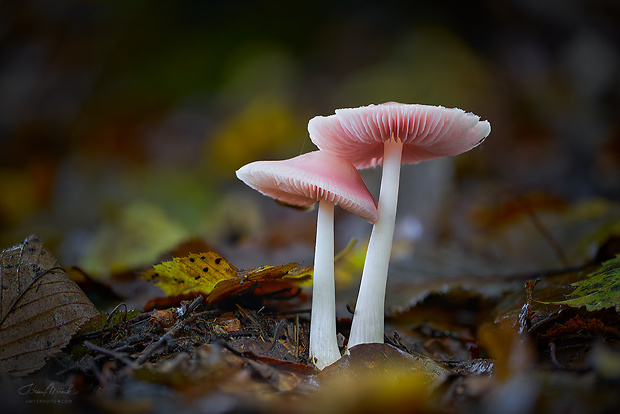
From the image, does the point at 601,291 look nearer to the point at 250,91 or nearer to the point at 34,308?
the point at 34,308

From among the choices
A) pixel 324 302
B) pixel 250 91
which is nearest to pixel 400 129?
pixel 324 302

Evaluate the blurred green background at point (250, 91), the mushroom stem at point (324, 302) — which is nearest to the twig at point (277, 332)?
the mushroom stem at point (324, 302)

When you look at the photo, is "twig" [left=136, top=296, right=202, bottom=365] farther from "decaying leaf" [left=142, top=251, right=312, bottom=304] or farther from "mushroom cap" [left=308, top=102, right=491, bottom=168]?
"mushroom cap" [left=308, top=102, right=491, bottom=168]

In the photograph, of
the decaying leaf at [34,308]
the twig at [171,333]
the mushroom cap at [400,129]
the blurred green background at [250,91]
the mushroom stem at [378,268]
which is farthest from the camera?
the blurred green background at [250,91]

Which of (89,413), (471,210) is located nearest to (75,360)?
(89,413)

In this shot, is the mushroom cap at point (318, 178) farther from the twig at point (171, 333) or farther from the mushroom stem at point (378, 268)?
the twig at point (171, 333)
